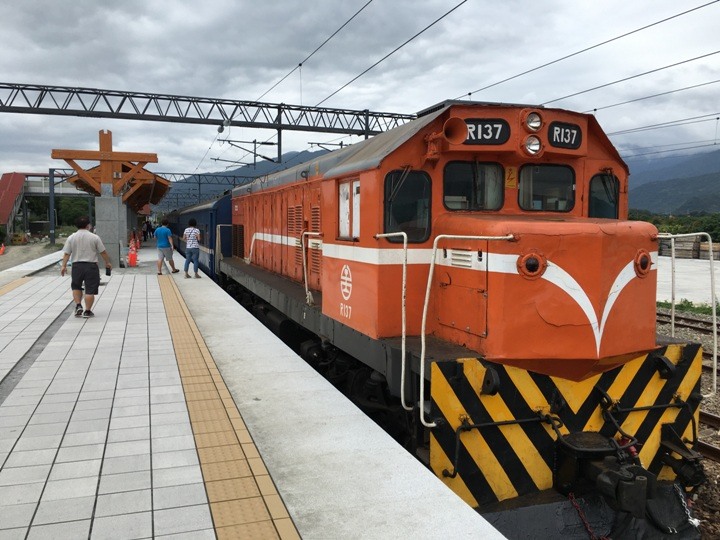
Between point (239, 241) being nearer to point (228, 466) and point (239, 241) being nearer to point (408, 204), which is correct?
point (408, 204)

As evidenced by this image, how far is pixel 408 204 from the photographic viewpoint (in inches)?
186

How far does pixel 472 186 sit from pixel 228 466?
3013 mm

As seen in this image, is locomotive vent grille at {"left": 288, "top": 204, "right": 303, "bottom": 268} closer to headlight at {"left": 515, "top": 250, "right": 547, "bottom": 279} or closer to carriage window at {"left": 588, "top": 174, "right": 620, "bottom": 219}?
carriage window at {"left": 588, "top": 174, "right": 620, "bottom": 219}

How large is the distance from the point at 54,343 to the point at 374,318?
542 cm

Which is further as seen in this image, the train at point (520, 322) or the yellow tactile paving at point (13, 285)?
the yellow tactile paving at point (13, 285)

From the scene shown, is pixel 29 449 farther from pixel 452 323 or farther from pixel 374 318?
pixel 452 323

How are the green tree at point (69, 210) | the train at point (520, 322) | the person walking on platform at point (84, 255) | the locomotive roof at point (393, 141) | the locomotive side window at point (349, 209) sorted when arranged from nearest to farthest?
1. the train at point (520, 322)
2. the locomotive roof at point (393, 141)
3. the locomotive side window at point (349, 209)
4. the person walking on platform at point (84, 255)
5. the green tree at point (69, 210)

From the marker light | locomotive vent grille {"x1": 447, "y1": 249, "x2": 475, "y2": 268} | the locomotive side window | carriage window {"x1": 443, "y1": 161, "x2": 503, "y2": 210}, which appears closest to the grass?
the marker light

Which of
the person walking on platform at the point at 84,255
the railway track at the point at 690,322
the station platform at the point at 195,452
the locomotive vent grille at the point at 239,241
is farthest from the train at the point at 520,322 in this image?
the locomotive vent grille at the point at 239,241

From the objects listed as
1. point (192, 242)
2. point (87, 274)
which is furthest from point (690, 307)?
point (87, 274)

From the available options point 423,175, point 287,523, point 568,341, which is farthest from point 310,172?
point 287,523

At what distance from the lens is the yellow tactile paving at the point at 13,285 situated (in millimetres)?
13203

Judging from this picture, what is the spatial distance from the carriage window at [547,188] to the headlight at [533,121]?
41 centimetres

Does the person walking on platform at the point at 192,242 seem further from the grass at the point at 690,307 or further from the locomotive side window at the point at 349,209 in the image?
the grass at the point at 690,307
